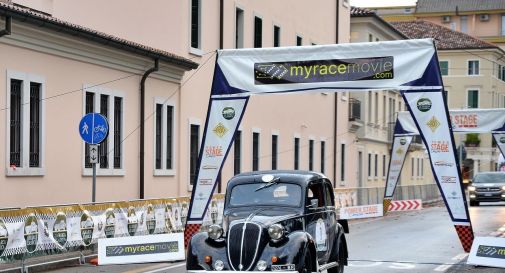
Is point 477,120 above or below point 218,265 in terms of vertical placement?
above

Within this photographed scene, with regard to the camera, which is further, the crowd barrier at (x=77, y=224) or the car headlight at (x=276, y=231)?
the crowd barrier at (x=77, y=224)

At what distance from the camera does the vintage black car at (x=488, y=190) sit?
49562 mm

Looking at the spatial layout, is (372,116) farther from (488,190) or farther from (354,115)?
(488,190)

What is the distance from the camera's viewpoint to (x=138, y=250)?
1719 centimetres

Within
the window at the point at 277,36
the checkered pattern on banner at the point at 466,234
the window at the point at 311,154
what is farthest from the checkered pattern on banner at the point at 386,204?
the checkered pattern on banner at the point at 466,234

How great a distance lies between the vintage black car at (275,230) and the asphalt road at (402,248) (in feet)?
6.72

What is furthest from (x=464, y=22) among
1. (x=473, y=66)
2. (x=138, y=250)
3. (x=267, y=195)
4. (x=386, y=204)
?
(x=267, y=195)

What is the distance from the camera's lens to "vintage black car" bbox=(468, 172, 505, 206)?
1951 inches

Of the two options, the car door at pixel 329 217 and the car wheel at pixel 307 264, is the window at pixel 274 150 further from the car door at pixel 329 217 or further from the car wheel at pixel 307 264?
the car wheel at pixel 307 264

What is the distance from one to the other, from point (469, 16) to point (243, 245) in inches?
3922

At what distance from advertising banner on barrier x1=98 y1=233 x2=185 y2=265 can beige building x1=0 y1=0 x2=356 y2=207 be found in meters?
→ 4.61

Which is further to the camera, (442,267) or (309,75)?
(309,75)

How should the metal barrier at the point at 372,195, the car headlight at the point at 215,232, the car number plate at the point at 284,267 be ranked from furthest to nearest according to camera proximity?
the metal barrier at the point at 372,195 → the car headlight at the point at 215,232 → the car number plate at the point at 284,267

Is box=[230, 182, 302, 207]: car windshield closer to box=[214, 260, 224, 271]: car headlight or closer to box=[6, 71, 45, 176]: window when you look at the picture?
box=[214, 260, 224, 271]: car headlight
